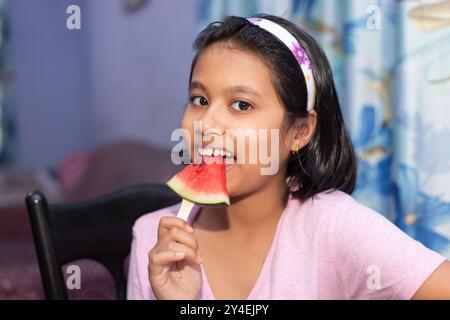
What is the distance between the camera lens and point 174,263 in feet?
3.53

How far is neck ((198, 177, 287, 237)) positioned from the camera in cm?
130

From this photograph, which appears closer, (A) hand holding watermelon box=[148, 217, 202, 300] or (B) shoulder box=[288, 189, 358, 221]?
(A) hand holding watermelon box=[148, 217, 202, 300]

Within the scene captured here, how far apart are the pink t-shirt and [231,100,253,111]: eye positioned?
239 millimetres

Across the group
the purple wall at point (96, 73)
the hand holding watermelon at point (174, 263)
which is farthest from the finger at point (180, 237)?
the purple wall at point (96, 73)

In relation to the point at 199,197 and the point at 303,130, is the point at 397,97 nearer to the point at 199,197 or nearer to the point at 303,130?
the point at 303,130

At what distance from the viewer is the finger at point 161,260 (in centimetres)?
98

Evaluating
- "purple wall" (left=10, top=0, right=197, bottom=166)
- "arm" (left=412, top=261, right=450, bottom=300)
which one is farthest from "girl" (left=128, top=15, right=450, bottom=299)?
"purple wall" (left=10, top=0, right=197, bottom=166)

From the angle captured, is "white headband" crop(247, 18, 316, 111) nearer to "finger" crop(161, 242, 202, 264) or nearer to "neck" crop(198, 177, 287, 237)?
"neck" crop(198, 177, 287, 237)

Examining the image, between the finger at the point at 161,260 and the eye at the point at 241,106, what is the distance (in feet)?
1.04

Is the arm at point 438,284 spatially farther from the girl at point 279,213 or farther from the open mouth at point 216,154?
the open mouth at point 216,154

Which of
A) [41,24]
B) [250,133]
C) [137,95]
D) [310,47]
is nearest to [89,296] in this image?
[250,133]

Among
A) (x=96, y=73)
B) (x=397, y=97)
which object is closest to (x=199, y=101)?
(x=397, y=97)

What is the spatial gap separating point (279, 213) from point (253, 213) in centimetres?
5

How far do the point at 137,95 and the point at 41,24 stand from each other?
2.61m
